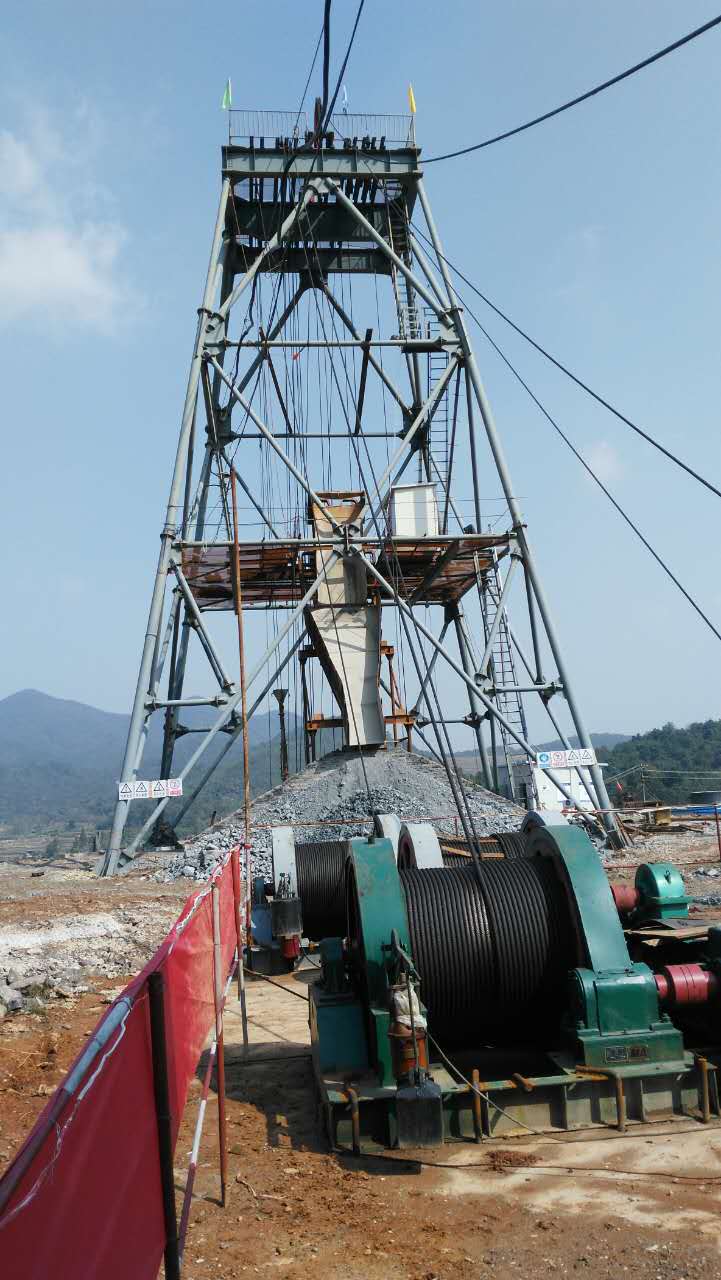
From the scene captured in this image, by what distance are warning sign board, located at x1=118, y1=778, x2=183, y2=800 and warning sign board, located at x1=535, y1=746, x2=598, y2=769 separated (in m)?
7.03

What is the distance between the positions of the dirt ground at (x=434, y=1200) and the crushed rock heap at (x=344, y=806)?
1079 centimetres

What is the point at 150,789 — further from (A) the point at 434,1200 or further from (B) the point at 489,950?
(A) the point at 434,1200

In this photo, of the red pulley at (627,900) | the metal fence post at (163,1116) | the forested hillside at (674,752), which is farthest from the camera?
the forested hillside at (674,752)

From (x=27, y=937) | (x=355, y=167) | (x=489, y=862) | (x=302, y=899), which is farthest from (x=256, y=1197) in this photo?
(x=355, y=167)

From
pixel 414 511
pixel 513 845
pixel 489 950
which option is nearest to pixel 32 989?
pixel 513 845

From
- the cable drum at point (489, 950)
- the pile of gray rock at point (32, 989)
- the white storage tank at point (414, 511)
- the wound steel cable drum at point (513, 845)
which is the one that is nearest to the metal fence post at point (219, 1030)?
the cable drum at point (489, 950)

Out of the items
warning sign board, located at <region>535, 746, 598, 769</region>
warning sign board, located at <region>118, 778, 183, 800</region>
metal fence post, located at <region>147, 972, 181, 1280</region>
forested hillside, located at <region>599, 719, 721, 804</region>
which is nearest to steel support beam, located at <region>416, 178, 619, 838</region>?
warning sign board, located at <region>535, 746, 598, 769</region>

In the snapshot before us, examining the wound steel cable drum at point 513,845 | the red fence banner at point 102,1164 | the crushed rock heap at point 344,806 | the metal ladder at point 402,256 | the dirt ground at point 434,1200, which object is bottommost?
the dirt ground at point 434,1200

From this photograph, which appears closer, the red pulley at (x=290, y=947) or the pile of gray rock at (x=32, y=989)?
the pile of gray rock at (x=32, y=989)

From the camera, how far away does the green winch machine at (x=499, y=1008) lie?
6.07m

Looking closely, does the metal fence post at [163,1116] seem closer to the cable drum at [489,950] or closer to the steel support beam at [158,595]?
the cable drum at [489,950]

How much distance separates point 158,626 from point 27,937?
7.81 m

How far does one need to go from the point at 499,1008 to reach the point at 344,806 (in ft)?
41.9

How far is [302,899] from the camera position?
1156 cm
